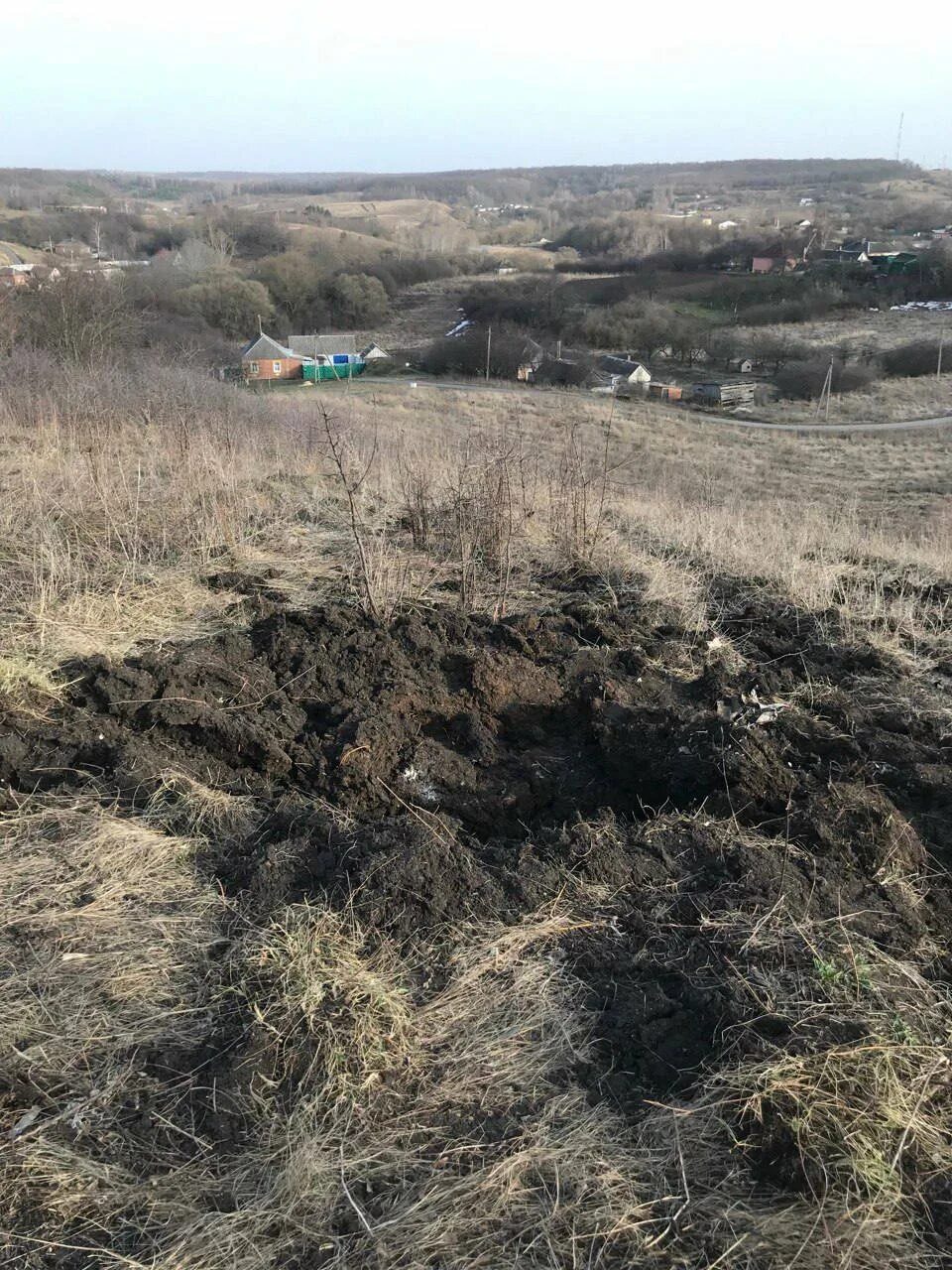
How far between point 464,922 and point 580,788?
94cm

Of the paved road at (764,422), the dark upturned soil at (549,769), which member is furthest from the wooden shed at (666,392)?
the dark upturned soil at (549,769)

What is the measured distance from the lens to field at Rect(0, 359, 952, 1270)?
5.69ft

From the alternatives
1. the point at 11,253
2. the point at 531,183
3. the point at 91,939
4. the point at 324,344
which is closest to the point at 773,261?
the point at 324,344

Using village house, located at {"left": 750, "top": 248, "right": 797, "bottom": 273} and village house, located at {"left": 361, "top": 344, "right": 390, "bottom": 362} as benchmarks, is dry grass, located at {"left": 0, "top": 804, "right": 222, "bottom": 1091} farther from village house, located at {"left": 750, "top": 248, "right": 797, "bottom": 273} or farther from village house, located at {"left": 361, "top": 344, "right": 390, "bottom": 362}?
village house, located at {"left": 750, "top": 248, "right": 797, "bottom": 273}

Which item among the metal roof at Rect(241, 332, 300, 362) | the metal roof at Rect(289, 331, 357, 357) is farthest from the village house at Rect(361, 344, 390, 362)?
the metal roof at Rect(241, 332, 300, 362)

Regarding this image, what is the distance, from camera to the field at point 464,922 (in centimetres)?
173

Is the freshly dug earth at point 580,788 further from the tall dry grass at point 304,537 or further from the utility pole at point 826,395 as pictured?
the utility pole at point 826,395

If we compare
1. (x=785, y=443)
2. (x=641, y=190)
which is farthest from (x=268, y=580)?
(x=641, y=190)

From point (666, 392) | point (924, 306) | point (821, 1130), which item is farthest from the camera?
point (924, 306)

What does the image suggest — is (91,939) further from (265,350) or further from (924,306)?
(924,306)

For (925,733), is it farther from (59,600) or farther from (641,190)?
(641,190)

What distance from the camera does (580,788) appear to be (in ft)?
10.6

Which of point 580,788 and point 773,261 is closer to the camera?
point 580,788

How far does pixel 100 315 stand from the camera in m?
19.4
